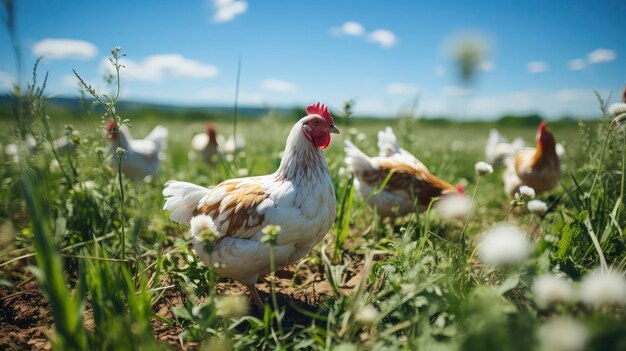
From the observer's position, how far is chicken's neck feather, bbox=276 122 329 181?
7.02 feet

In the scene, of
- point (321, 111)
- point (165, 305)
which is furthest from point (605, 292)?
point (165, 305)

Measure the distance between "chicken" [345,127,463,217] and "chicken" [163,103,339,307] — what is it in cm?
127

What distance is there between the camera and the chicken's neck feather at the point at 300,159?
2.14 metres

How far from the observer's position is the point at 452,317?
1.40 meters

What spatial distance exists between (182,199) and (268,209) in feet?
2.17

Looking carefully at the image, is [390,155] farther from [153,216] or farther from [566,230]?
[153,216]

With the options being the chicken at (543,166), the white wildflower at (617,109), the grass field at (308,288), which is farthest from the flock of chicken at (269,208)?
the chicken at (543,166)

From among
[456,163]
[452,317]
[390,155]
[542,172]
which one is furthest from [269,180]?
[456,163]

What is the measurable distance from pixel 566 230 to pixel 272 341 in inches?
70.1

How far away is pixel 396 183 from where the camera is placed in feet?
11.2

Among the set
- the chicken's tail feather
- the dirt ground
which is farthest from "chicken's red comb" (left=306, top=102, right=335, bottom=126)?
the dirt ground

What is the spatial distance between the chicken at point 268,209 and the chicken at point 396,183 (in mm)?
1272

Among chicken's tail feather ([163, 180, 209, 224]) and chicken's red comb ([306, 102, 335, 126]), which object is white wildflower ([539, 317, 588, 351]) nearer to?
chicken's red comb ([306, 102, 335, 126])

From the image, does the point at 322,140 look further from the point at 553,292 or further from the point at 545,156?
the point at 545,156
